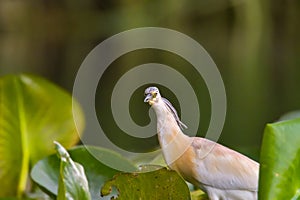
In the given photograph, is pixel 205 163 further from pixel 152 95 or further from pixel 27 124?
pixel 27 124

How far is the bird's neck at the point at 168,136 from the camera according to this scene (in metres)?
0.45

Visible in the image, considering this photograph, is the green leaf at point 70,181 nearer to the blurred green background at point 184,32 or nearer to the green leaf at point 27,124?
the green leaf at point 27,124

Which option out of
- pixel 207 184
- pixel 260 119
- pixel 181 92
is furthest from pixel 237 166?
pixel 260 119

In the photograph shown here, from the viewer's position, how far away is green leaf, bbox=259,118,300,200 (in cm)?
38

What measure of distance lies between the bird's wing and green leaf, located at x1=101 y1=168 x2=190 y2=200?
0.07ft

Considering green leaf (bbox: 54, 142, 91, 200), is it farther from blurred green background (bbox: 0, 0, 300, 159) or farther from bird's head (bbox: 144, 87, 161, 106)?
blurred green background (bbox: 0, 0, 300, 159)

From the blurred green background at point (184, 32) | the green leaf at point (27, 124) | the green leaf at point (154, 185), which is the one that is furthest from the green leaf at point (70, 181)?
the blurred green background at point (184, 32)

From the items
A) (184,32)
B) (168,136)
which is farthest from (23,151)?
(184,32)

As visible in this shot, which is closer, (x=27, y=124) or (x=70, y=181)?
(x=70, y=181)

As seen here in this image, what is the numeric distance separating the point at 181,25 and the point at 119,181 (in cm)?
247

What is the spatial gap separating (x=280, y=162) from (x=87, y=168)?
213 mm

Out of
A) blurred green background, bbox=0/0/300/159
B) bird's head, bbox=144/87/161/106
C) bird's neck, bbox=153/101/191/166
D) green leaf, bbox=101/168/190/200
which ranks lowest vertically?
blurred green background, bbox=0/0/300/159

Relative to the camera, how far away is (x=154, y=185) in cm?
43

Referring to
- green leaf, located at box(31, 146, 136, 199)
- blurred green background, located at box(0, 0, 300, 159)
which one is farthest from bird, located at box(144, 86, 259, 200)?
blurred green background, located at box(0, 0, 300, 159)
